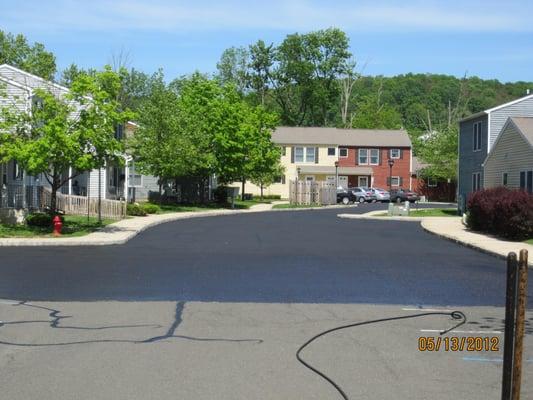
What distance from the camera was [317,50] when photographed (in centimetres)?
9856

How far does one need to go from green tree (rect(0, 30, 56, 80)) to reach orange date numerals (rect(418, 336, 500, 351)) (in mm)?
64069

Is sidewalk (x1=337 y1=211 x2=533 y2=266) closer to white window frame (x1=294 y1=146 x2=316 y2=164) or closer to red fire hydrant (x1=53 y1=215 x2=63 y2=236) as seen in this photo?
red fire hydrant (x1=53 y1=215 x2=63 y2=236)

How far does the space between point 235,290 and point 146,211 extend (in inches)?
1117

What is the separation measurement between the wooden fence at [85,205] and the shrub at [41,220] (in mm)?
7883

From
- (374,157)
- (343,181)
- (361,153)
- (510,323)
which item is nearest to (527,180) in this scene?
(510,323)

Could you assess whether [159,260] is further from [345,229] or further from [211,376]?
[345,229]

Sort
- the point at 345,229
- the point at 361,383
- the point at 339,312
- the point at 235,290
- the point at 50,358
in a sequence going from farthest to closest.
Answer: the point at 345,229 → the point at 235,290 → the point at 339,312 → the point at 50,358 → the point at 361,383

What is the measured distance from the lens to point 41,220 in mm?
27953

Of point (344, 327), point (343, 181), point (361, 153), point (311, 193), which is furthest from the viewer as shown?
point (361, 153)

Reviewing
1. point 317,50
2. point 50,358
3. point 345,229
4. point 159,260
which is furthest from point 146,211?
point 317,50

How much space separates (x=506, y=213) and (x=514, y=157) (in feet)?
26.7

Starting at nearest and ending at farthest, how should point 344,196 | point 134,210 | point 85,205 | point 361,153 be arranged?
1. point 85,205
2. point 134,210
3. point 344,196
4. point 361,153

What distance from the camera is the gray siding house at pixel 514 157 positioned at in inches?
1259

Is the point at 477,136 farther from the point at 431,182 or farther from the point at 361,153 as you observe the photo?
the point at 361,153
